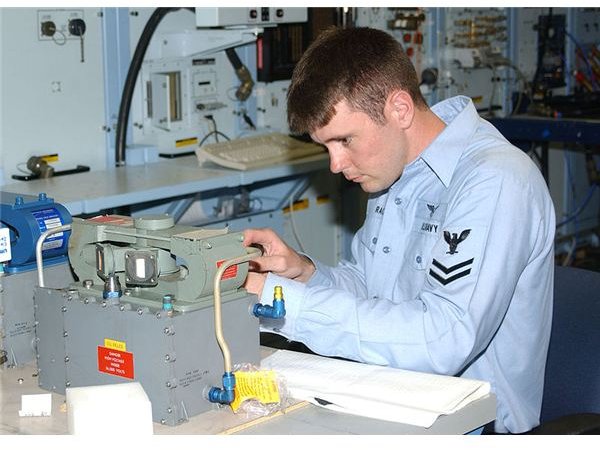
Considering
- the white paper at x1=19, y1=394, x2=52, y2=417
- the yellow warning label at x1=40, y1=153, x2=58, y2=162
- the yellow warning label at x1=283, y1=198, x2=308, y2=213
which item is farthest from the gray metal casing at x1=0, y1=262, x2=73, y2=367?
the yellow warning label at x1=283, y1=198, x2=308, y2=213

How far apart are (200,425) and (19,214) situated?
0.73 metres

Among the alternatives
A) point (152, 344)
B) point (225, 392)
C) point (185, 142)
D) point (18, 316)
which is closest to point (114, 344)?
point (152, 344)

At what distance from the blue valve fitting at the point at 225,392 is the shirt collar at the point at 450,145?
0.73m

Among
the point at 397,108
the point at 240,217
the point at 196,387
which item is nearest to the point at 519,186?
the point at 397,108

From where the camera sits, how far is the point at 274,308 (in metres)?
1.94

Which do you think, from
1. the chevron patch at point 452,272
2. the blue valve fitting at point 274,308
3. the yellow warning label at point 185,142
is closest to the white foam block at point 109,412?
the blue valve fitting at point 274,308

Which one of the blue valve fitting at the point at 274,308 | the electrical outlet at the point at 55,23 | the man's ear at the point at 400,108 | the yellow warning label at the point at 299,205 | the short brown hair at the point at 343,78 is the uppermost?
the electrical outlet at the point at 55,23

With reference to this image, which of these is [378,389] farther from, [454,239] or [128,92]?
[128,92]

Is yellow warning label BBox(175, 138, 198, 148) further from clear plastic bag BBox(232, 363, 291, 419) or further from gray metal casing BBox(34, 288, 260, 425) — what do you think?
clear plastic bag BBox(232, 363, 291, 419)

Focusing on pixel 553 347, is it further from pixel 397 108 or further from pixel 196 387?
pixel 196 387

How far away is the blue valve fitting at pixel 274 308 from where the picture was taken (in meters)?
1.93

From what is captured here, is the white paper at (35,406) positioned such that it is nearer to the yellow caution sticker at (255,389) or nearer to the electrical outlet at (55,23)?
the yellow caution sticker at (255,389)

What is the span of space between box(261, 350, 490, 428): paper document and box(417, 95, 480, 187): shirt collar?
0.50 meters

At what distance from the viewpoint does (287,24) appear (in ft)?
17.1
